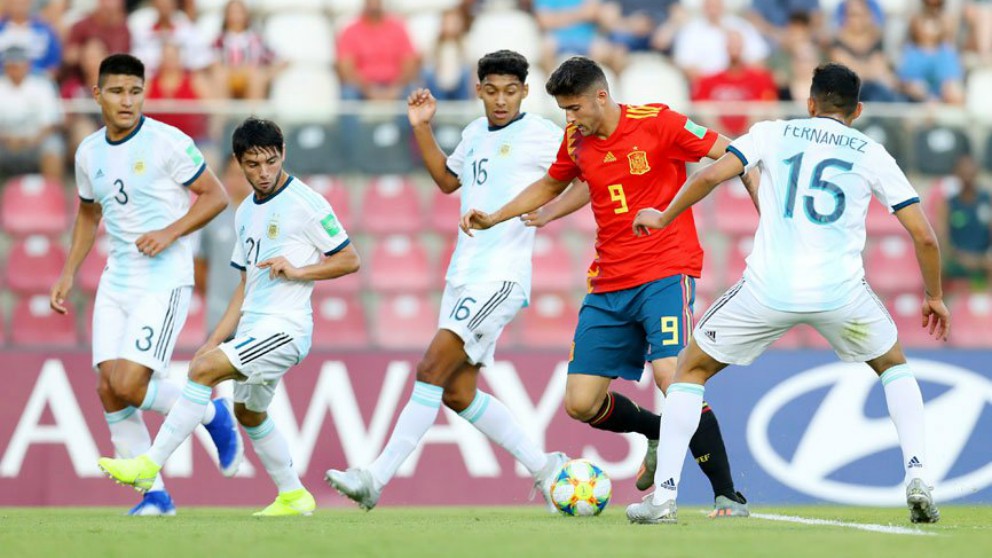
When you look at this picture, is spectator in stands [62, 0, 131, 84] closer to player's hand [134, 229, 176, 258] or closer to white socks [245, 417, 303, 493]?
player's hand [134, 229, 176, 258]

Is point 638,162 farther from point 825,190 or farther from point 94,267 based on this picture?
point 94,267

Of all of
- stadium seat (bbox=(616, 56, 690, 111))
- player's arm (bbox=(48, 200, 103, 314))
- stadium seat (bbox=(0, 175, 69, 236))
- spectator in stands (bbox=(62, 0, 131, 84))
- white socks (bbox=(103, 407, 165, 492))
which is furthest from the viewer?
stadium seat (bbox=(616, 56, 690, 111))

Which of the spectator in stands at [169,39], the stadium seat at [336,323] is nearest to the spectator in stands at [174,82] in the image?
the spectator in stands at [169,39]

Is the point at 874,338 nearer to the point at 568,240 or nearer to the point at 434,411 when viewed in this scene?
the point at 434,411

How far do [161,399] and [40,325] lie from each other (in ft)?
10.2

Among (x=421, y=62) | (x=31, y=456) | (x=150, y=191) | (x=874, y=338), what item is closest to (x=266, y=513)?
(x=150, y=191)

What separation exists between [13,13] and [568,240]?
5621mm

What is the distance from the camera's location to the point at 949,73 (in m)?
14.4

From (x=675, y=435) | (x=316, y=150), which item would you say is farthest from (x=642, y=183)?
(x=316, y=150)

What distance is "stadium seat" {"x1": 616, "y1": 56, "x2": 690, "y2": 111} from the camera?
1387 cm

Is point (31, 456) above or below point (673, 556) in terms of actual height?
below

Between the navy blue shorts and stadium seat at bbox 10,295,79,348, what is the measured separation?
496 centimetres

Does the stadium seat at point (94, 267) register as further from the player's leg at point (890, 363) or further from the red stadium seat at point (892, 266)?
the player's leg at point (890, 363)

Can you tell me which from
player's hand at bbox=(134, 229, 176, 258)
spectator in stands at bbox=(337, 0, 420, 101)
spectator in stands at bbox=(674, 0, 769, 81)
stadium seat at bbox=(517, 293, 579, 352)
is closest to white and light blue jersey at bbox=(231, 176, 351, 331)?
player's hand at bbox=(134, 229, 176, 258)
